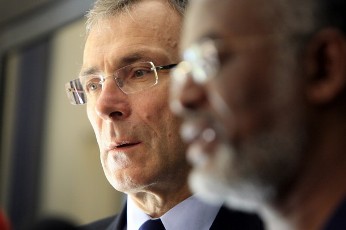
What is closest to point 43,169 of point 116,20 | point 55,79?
point 55,79

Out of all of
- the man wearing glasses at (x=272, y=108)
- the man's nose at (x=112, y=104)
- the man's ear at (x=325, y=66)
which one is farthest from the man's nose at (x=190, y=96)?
the man's nose at (x=112, y=104)

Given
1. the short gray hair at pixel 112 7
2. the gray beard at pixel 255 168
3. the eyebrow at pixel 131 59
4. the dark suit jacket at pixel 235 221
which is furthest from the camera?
the short gray hair at pixel 112 7

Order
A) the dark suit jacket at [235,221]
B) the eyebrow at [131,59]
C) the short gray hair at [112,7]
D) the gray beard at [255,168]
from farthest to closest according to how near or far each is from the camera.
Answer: the short gray hair at [112,7] < the eyebrow at [131,59] < the dark suit jacket at [235,221] < the gray beard at [255,168]

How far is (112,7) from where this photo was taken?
2736 millimetres

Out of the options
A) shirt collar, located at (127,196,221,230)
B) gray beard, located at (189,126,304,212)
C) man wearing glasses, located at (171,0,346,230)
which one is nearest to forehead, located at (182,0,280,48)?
man wearing glasses, located at (171,0,346,230)

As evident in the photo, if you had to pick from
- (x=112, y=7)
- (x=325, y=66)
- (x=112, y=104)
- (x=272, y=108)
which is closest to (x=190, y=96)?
(x=272, y=108)

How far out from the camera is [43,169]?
20.5ft

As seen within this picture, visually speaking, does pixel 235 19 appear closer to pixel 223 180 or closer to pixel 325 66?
pixel 325 66

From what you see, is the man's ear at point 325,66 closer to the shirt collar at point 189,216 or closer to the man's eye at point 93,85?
the shirt collar at point 189,216

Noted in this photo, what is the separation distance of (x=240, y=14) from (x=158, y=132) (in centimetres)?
94

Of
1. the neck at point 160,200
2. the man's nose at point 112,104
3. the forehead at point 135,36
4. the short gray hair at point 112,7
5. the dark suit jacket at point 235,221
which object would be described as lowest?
the dark suit jacket at point 235,221

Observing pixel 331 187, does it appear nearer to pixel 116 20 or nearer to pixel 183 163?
pixel 183 163

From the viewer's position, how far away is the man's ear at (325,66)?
1650 millimetres

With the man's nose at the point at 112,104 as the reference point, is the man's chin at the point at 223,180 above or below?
above
